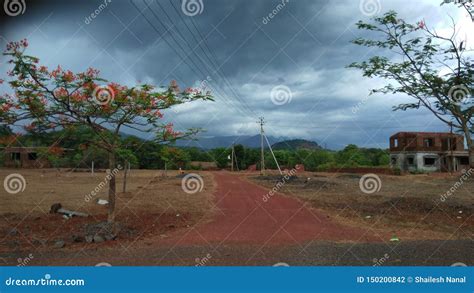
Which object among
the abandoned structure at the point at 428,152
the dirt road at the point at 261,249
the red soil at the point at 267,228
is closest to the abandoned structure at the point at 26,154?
the dirt road at the point at 261,249

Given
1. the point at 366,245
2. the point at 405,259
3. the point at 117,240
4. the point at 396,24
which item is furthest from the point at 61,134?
the point at 396,24

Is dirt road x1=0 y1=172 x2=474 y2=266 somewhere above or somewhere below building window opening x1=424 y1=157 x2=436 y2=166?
below

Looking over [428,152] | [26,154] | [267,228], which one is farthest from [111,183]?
[428,152]

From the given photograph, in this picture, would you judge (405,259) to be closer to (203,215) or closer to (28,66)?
(203,215)

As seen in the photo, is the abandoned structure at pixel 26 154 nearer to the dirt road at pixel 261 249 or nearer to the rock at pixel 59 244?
the rock at pixel 59 244

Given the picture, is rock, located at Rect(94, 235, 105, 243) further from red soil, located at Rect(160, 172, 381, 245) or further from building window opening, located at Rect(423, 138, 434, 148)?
building window opening, located at Rect(423, 138, 434, 148)

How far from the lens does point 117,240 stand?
8.17 m

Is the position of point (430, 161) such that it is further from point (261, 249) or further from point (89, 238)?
point (89, 238)

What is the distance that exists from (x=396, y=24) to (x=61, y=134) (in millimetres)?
10741

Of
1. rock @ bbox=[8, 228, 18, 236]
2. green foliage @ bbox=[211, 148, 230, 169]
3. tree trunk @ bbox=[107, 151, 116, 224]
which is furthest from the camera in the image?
green foliage @ bbox=[211, 148, 230, 169]

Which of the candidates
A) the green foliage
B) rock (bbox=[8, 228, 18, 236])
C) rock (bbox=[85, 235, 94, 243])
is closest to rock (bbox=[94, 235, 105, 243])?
rock (bbox=[85, 235, 94, 243])

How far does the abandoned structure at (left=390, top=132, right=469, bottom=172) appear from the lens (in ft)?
136

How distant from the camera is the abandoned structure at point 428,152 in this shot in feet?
136

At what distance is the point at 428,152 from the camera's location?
41.4m
